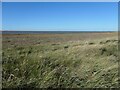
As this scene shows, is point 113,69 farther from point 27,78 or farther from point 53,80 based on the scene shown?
point 27,78

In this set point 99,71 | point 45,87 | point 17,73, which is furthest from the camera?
point 99,71

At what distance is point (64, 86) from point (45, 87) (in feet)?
1.29

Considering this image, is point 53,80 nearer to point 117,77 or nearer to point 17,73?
point 17,73

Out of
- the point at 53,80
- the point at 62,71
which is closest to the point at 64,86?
the point at 53,80

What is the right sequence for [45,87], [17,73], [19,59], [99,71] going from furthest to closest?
[19,59] < [99,71] < [17,73] < [45,87]

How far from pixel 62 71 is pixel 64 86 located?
0.60m

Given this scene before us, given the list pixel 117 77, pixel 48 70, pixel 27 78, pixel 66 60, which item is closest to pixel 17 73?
pixel 27 78

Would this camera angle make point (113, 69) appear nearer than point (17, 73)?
No

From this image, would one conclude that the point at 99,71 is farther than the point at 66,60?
No

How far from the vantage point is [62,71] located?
553 cm

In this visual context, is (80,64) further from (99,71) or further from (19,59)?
(19,59)

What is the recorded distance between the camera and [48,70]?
5.52 m

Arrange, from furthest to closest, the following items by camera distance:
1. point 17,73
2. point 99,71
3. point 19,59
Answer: point 19,59 < point 99,71 < point 17,73

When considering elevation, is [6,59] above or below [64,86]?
above
